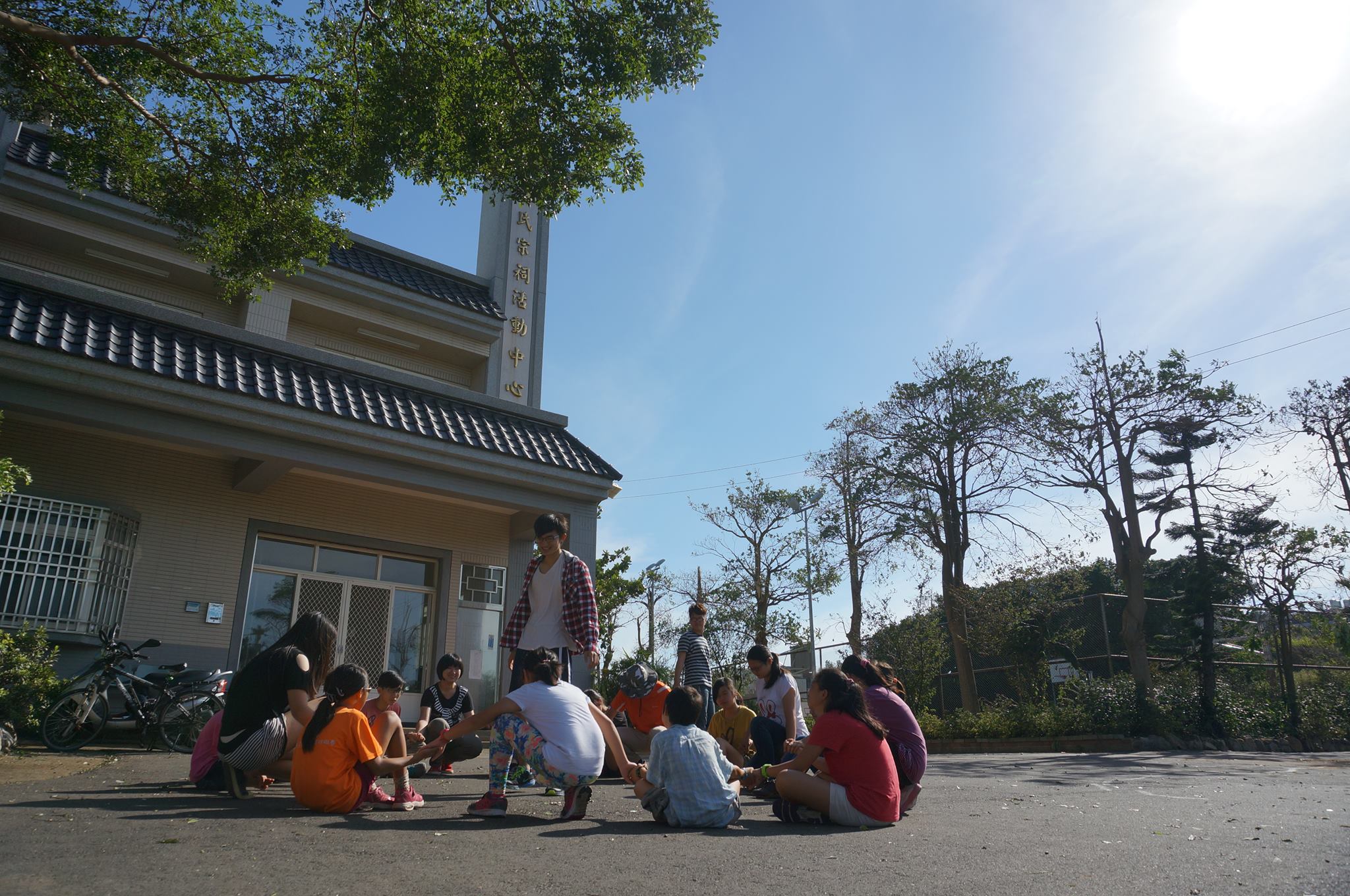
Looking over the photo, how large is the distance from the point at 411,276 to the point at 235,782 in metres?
11.0

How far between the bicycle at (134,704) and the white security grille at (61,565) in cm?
86

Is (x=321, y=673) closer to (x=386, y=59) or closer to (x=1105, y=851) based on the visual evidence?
(x=1105, y=851)

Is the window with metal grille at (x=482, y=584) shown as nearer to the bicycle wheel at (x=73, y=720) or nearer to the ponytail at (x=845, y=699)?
the bicycle wheel at (x=73, y=720)

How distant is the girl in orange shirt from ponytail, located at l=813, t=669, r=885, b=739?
2159 mm

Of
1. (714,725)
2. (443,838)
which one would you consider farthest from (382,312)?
(443,838)

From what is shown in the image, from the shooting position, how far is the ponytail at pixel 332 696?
4.45 m

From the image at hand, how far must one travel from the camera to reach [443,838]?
12.7 feet

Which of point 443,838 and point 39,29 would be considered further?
point 39,29

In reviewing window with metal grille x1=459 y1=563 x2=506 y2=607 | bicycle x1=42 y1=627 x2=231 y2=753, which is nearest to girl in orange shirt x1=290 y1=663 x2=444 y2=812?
bicycle x1=42 y1=627 x2=231 y2=753

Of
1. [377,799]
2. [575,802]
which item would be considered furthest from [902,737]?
[377,799]

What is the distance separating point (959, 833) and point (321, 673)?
150 inches

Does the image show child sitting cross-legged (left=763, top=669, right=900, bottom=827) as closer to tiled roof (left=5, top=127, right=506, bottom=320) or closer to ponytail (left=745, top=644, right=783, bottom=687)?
ponytail (left=745, top=644, right=783, bottom=687)

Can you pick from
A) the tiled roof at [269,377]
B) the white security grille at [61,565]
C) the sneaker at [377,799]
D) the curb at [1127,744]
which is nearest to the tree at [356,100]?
the tiled roof at [269,377]

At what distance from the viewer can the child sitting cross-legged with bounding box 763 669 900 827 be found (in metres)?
4.57
